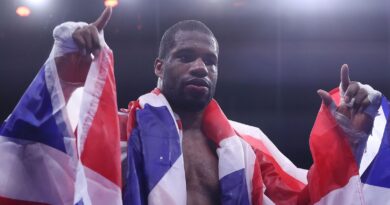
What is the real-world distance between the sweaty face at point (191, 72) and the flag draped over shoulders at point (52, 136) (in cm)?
37

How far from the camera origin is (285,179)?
63.1 inches

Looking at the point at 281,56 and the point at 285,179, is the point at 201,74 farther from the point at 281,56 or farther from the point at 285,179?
the point at 281,56

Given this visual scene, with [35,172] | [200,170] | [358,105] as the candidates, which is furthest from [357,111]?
[35,172]

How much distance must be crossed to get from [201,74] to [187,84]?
6cm

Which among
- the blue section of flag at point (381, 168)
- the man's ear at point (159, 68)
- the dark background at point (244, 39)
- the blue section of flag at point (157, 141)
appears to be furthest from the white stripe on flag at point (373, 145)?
the dark background at point (244, 39)

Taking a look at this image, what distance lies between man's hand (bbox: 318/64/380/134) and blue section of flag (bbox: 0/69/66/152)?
721 mm

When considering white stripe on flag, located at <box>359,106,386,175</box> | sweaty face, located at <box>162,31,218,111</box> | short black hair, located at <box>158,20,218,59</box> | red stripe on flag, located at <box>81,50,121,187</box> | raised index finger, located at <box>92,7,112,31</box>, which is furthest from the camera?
short black hair, located at <box>158,20,218,59</box>

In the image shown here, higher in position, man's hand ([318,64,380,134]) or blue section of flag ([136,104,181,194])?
man's hand ([318,64,380,134])

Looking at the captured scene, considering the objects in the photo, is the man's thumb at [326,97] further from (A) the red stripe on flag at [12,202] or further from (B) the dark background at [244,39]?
(B) the dark background at [244,39]

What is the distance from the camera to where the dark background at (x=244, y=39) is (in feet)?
9.36

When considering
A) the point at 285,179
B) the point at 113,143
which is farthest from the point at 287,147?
the point at 113,143

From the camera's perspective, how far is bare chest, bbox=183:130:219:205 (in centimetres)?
146

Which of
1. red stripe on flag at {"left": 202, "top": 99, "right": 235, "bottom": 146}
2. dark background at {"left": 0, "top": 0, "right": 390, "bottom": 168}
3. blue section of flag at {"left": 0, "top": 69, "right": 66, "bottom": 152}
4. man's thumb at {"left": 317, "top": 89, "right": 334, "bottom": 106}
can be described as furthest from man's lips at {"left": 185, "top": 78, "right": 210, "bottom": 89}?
dark background at {"left": 0, "top": 0, "right": 390, "bottom": 168}

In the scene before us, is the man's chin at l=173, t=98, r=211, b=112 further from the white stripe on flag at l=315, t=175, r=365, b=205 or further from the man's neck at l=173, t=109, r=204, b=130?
the white stripe on flag at l=315, t=175, r=365, b=205
